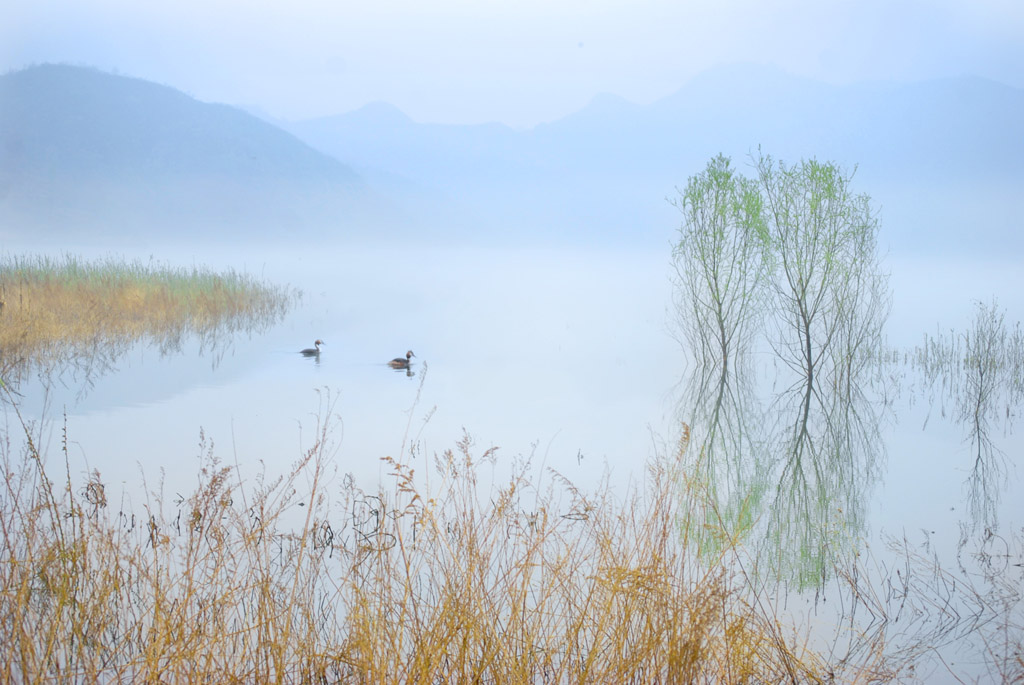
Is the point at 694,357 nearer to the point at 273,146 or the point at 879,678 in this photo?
the point at 879,678

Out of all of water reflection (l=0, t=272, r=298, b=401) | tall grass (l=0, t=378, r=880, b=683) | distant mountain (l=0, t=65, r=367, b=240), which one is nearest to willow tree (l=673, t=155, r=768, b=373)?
water reflection (l=0, t=272, r=298, b=401)

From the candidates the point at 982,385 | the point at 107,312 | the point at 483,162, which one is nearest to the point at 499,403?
the point at 982,385

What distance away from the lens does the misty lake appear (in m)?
4.98

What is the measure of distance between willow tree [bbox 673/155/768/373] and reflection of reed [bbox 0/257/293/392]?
506 cm

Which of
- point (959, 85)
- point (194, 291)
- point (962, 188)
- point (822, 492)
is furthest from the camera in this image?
point (959, 85)

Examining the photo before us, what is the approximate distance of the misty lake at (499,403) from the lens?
4.98 meters

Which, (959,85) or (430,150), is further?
(430,150)

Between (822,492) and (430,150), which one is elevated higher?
(430,150)

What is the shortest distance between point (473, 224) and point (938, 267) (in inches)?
1192

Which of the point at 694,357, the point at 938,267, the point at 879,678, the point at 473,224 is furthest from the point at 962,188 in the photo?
Answer: the point at 473,224

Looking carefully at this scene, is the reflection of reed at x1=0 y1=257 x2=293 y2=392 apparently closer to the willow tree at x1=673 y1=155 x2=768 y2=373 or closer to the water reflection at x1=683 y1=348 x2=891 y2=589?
the willow tree at x1=673 y1=155 x2=768 y2=373

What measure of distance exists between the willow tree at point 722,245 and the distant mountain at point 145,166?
30447mm

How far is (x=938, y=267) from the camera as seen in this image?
15.6 metres

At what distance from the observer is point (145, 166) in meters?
43.6
